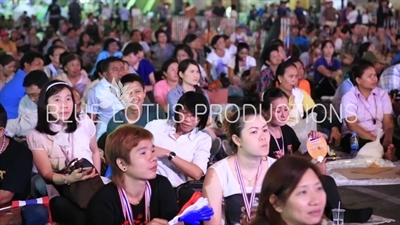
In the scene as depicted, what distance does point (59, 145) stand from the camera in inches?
169

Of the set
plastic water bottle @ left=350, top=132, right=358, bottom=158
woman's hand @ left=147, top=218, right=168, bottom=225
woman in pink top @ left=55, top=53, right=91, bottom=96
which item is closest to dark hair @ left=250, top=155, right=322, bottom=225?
woman's hand @ left=147, top=218, right=168, bottom=225

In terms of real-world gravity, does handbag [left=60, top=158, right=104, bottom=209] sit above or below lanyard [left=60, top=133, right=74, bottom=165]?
below

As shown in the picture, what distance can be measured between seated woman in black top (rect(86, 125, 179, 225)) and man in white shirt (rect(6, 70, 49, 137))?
2.42 m

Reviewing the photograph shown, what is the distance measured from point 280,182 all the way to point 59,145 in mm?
2189

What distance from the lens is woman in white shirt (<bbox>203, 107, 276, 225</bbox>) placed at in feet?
11.2

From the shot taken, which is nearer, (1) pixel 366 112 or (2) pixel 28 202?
(2) pixel 28 202

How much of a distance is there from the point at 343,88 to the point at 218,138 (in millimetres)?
1839

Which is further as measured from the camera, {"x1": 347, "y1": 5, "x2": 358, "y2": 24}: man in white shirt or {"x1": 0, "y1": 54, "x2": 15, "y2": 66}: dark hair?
{"x1": 347, "y1": 5, "x2": 358, "y2": 24}: man in white shirt

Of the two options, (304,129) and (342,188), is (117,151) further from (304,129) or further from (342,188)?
(304,129)

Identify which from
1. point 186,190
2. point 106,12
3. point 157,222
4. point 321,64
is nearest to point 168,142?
point 186,190

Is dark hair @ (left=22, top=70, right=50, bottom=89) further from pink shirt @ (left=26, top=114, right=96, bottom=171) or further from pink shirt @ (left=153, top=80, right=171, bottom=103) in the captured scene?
pink shirt @ (left=153, top=80, right=171, bottom=103)

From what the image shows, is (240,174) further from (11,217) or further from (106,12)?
(106,12)

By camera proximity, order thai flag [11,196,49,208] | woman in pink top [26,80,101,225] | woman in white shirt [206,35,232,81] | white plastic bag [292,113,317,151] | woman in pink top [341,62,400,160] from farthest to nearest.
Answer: woman in white shirt [206,35,232,81]
woman in pink top [341,62,400,160]
white plastic bag [292,113,317,151]
woman in pink top [26,80,101,225]
thai flag [11,196,49,208]

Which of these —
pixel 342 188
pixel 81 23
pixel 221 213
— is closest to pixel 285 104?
pixel 342 188
